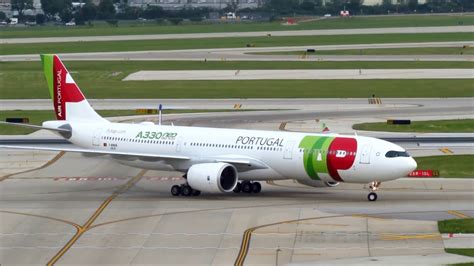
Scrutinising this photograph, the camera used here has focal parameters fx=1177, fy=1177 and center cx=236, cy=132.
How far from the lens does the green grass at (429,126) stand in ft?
286

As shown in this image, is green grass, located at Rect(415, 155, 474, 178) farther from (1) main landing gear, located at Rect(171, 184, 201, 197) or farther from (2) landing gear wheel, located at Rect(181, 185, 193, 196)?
(2) landing gear wheel, located at Rect(181, 185, 193, 196)

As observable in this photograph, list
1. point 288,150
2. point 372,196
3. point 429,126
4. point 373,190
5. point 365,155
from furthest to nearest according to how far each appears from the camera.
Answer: point 429,126 → point 288,150 → point 373,190 → point 372,196 → point 365,155

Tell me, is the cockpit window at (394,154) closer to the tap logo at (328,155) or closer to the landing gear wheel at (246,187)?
the tap logo at (328,155)

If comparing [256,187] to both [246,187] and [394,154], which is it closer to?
[246,187]

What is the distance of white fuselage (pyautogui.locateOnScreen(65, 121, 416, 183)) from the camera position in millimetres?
56281

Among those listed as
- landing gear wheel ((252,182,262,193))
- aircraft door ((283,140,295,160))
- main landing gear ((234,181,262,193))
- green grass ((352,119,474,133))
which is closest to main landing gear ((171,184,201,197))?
main landing gear ((234,181,262,193))

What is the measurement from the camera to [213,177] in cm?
5797

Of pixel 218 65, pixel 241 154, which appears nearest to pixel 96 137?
pixel 241 154

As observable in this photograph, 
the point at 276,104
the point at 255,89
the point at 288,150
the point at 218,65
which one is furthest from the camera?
the point at 218,65

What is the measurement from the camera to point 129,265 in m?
42.9

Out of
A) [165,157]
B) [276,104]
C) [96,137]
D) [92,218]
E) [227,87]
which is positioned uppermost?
[96,137]

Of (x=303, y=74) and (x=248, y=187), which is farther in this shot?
(x=303, y=74)

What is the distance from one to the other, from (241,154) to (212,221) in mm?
8353

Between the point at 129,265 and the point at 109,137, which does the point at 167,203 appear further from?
the point at 129,265
